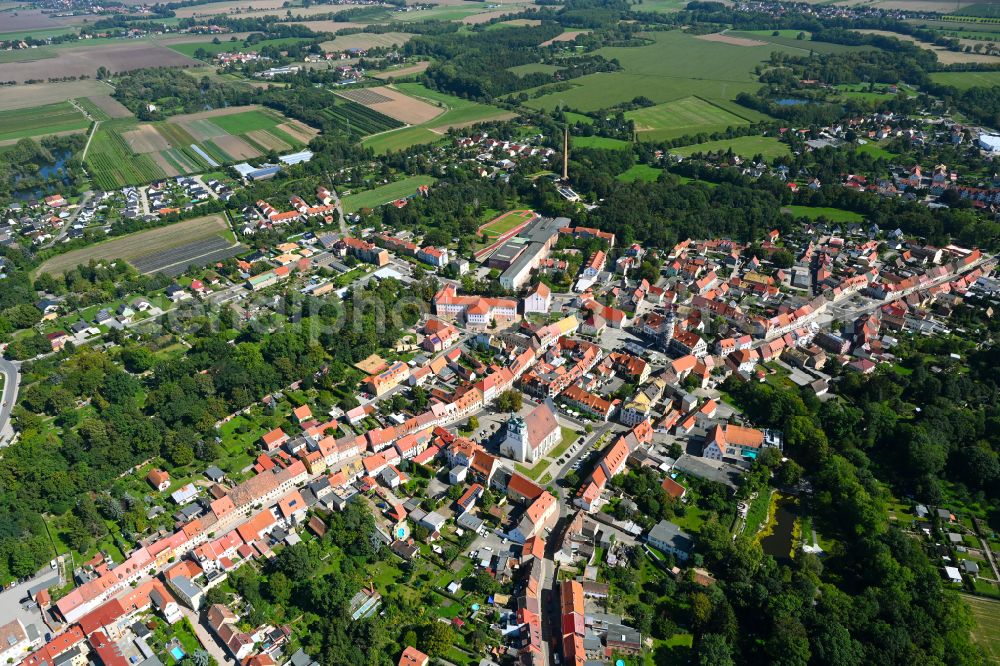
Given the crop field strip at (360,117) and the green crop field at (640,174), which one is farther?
the crop field strip at (360,117)

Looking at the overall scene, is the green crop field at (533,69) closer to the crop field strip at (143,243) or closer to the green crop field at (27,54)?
the crop field strip at (143,243)

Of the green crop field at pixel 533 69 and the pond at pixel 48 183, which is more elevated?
the green crop field at pixel 533 69

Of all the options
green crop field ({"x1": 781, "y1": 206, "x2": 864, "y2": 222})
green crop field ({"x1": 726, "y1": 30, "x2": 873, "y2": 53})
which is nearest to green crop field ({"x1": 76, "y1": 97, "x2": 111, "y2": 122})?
green crop field ({"x1": 781, "y1": 206, "x2": 864, "y2": 222})

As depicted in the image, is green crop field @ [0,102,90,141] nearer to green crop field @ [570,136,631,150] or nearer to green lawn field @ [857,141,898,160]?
green crop field @ [570,136,631,150]

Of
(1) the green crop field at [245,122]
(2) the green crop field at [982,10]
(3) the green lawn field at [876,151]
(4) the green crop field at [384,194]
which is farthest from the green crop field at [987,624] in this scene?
(2) the green crop field at [982,10]

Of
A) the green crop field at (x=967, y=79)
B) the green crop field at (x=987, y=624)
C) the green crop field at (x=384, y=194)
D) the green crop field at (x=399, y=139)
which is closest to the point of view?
the green crop field at (x=987, y=624)

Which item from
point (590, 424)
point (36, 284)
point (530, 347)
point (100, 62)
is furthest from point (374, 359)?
point (100, 62)

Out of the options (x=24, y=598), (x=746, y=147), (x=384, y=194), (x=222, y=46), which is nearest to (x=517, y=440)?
(x=24, y=598)
